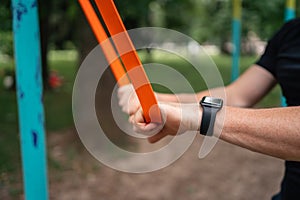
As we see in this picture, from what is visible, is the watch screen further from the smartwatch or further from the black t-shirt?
the black t-shirt

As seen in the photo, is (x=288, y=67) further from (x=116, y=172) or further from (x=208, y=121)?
(x=116, y=172)

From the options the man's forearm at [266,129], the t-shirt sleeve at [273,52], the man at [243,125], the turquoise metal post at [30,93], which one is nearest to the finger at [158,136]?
the man at [243,125]

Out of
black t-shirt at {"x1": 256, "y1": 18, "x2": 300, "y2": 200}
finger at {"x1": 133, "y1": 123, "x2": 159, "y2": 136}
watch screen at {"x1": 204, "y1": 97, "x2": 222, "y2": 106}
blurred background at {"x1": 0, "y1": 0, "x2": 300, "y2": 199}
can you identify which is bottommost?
blurred background at {"x1": 0, "y1": 0, "x2": 300, "y2": 199}

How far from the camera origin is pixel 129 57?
1.98 feet

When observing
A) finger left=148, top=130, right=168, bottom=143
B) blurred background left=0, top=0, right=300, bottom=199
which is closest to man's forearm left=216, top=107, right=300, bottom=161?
finger left=148, top=130, right=168, bottom=143

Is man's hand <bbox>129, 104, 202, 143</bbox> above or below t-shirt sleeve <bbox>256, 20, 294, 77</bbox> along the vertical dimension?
above

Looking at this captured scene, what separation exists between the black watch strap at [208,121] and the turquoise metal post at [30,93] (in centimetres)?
42

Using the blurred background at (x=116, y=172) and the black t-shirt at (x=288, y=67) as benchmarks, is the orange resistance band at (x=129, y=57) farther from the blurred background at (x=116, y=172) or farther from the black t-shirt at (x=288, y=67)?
the blurred background at (x=116, y=172)

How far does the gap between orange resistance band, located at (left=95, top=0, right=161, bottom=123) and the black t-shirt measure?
1.40ft

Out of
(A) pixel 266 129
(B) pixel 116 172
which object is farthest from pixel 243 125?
(B) pixel 116 172

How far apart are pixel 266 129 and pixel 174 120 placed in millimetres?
152

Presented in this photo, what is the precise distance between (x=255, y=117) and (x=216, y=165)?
1.96 m

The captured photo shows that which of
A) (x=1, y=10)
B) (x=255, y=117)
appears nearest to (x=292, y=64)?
(x=255, y=117)

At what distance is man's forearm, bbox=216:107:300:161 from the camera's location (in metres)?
0.59
